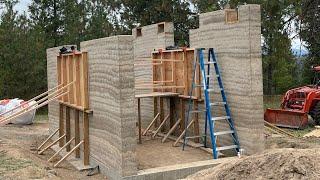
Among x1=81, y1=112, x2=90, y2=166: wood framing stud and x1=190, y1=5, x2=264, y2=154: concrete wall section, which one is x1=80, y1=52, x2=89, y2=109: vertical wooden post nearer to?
x1=81, y1=112, x2=90, y2=166: wood framing stud

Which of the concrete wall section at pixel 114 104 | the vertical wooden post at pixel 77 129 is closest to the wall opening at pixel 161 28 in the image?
the vertical wooden post at pixel 77 129

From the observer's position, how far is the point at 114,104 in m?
8.23

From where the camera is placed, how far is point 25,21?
75.7ft

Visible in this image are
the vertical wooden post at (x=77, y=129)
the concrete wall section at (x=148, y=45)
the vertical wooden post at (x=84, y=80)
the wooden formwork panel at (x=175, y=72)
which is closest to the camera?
the vertical wooden post at (x=84, y=80)

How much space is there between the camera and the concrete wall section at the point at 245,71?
29.8 ft

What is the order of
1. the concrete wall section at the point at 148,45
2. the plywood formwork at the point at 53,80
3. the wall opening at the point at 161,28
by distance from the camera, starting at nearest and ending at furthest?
the plywood formwork at the point at 53,80 → the concrete wall section at the point at 148,45 → the wall opening at the point at 161,28

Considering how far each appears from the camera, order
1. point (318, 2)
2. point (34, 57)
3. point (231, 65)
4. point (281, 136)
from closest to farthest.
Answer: point (231, 65) < point (281, 136) < point (318, 2) < point (34, 57)

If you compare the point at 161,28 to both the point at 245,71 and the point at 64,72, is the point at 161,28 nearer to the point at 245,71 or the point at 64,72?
the point at 64,72

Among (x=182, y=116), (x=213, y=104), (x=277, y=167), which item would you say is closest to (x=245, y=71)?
(x=213, y=104)

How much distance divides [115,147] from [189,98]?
3247 mm

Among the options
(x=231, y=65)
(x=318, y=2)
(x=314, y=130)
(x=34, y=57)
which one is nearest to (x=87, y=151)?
(x=231, y=65)

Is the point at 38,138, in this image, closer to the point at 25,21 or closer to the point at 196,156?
the point at 196,156

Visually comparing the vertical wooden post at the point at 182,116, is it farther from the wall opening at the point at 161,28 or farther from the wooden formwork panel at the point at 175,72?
the wall opening at the point at 161,28

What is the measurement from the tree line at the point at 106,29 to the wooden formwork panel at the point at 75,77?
381 inches
